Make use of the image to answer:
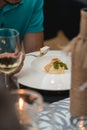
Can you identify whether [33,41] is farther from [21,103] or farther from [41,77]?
[21,103]

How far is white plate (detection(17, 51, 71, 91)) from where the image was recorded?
111 cm

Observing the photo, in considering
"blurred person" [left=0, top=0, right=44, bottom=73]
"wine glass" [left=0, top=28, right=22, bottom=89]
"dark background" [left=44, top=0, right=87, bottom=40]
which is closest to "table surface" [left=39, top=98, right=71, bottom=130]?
"wine glass" [left=0, top=28, right=22, bottom=89]

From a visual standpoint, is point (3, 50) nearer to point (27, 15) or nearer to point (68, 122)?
point (68, 122)

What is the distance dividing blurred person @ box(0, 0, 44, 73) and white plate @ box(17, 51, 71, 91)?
0.38m

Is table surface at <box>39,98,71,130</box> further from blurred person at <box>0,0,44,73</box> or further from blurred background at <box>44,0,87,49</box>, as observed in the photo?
blurred background at <box>44,0,87,49</box>

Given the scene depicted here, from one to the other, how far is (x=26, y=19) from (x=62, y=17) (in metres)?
1.21

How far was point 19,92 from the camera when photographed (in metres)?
0.58

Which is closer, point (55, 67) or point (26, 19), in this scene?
point (55, 67)

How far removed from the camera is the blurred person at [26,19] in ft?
5.36

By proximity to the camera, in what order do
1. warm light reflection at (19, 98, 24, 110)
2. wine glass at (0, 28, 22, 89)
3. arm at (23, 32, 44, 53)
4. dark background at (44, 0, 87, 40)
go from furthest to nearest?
dark background at (44, 0, 87, 40) < arm at (23, 32, 44, 53) < wine glass at (0, 28, 22, 89) < warm light reflection at (19, 98, 24, 110)

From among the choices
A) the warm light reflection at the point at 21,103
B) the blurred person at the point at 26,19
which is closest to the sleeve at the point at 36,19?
the blurred person at the point at 26,19

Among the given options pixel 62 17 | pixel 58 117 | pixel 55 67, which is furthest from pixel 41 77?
pixel 62 17

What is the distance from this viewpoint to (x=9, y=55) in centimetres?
109

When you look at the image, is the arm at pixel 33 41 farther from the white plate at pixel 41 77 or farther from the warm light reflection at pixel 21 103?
the warm light reflection at pixel 21 103
